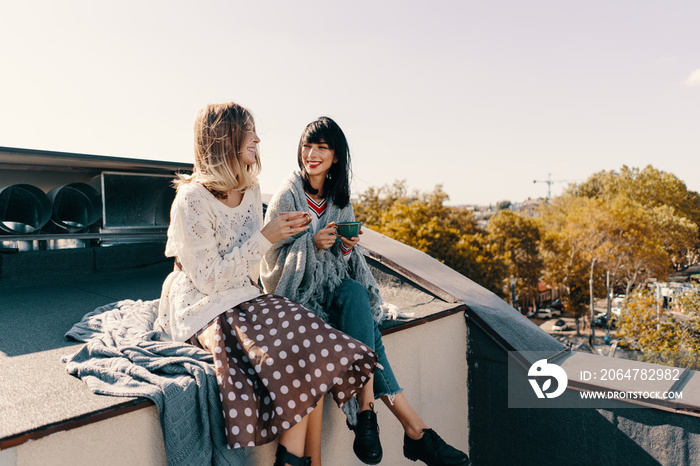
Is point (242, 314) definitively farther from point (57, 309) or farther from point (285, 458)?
point (57, 309)

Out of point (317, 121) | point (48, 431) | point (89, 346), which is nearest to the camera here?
point (48, 431)

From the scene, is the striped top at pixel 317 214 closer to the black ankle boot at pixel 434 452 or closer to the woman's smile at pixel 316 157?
the woman's smile at pixel 316 157

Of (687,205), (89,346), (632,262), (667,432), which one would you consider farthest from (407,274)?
(687,205)

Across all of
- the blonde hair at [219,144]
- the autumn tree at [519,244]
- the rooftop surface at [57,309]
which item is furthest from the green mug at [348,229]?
the autumn tree at [519,244]

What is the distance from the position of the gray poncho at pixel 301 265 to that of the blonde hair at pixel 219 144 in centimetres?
45

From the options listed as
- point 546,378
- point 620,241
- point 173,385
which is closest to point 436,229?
point 620,241

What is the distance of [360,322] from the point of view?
7.43 feet

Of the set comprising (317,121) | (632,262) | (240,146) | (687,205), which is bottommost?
(632,262)

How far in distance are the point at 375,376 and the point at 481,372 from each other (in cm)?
135

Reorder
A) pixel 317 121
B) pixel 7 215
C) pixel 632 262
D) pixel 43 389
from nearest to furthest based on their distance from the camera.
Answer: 1. pixel 43 389
2. pixel 317 121
3. pixel 7 215
4. pixel 632 262

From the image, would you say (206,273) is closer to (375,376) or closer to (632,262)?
(375,376)

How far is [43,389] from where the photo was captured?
5.69 feet

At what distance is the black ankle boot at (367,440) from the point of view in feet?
6.48

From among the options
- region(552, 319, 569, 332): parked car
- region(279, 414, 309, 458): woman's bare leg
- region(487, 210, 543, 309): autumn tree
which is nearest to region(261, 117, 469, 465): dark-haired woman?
region(279, 414, 309, 458): woman's bare leg
